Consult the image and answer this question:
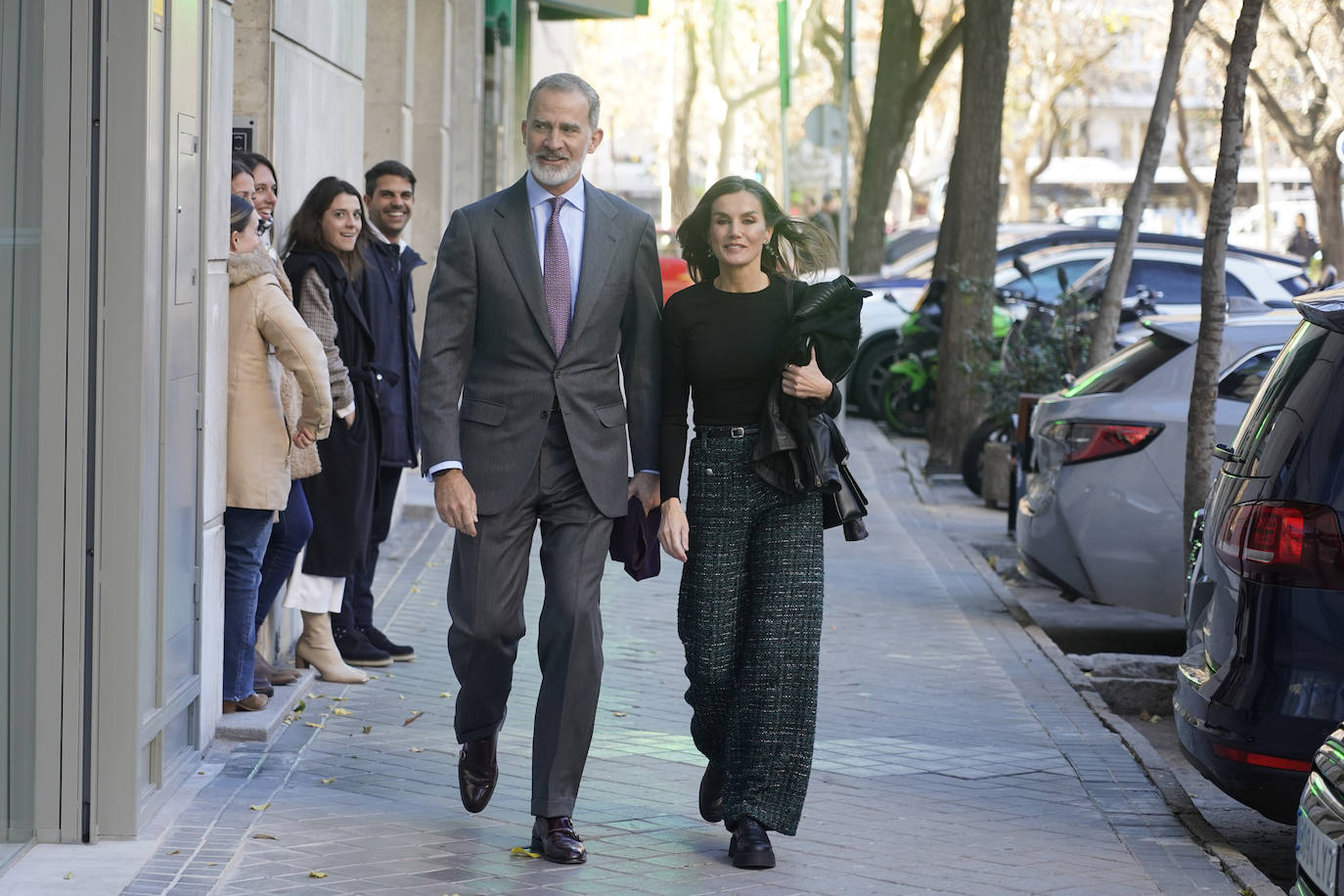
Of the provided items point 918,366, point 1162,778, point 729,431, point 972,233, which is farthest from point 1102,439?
point 918,366

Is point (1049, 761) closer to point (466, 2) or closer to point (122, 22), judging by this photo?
point (122, 22)

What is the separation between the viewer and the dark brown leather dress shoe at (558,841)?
16.8ft

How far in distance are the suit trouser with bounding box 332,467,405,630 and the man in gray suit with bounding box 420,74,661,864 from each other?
8.00 ft

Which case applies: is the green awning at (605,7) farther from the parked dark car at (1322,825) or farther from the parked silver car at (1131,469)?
the parked dark car at (1322,825)

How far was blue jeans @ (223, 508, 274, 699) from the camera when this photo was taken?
642 centimetres

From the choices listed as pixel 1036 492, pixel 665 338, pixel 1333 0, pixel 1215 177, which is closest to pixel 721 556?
pixel 665 338

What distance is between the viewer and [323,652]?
7.46 metres

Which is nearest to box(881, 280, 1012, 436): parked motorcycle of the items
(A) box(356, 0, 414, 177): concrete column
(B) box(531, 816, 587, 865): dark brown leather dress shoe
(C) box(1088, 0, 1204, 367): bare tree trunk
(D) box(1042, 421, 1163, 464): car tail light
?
(C) box(1088, 0, 1204, 367): bare tree trunk

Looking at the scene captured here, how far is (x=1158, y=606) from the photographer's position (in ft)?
28.4

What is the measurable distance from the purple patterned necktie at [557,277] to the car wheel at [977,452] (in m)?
9.54

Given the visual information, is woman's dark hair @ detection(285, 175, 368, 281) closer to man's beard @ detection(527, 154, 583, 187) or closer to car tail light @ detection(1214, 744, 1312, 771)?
man's beard @ detection(527, 154, 583, 187)

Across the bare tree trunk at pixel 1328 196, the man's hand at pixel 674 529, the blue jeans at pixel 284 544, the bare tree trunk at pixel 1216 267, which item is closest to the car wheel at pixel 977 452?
the bare tree trunk at pixel 1216 267

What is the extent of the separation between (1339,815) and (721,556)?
1.95m

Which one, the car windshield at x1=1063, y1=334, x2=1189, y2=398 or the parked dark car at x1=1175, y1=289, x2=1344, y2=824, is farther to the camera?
the car windshield at x1=1063, y1=334, x2=1189, y2=398
